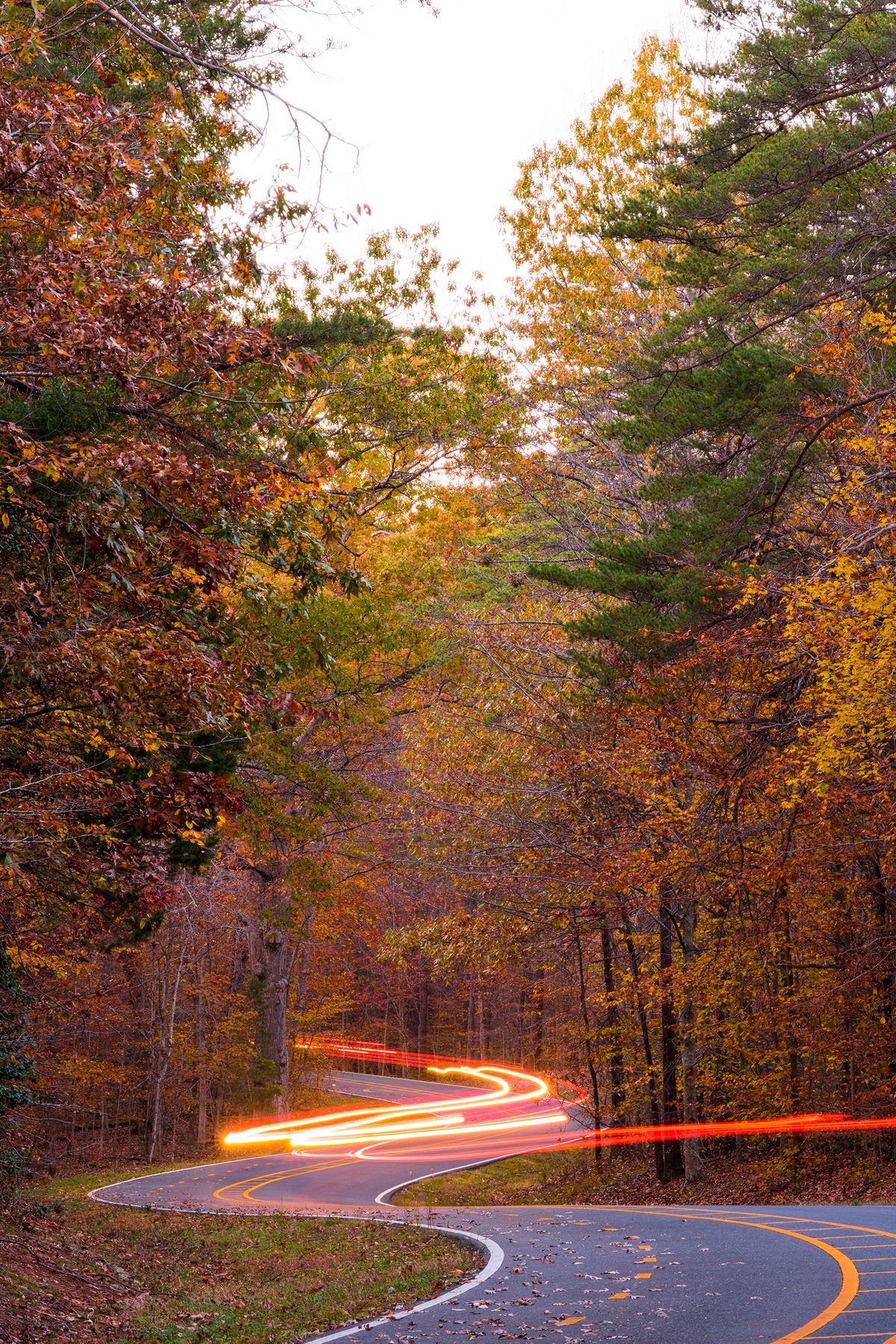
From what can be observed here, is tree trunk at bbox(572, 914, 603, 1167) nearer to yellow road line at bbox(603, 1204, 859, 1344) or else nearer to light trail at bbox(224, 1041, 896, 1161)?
light trail at bbox(224, 1041, 896, 1161)

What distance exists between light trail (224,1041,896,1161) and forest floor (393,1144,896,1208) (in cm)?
71

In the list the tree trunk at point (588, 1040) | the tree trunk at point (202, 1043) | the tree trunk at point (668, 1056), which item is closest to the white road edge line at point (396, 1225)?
the tree trunk at point (588, 1040)

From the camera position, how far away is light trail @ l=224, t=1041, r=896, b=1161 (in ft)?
85.3

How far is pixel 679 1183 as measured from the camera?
73.0 feet

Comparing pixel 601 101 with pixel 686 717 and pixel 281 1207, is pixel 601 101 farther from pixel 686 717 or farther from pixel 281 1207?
pixel 281 1207

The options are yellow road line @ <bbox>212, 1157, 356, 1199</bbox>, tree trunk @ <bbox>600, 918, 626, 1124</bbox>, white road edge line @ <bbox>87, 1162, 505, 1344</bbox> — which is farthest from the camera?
tree trunk @ <bbox>600, 918, 626, 1124</bbox>

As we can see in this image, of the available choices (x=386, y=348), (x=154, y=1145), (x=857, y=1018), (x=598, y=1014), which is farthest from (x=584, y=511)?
(x=154, y=1145)

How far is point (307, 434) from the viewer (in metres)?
9.82

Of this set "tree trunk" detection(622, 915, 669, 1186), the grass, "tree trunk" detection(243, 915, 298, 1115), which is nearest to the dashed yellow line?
the grass

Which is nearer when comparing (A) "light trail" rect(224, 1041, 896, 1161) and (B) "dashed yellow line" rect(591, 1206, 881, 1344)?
(B) "dashed yellow line" rect(591, 1206, 881, 1344)

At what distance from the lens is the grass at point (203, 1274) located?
33.9 feet

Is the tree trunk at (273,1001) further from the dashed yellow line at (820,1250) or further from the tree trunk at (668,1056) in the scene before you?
the dashed yellow line at (820,1250)

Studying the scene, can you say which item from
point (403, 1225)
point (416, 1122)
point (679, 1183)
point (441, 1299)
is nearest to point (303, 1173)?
point (679, 1183)

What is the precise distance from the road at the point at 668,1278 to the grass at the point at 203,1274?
2.77ft
